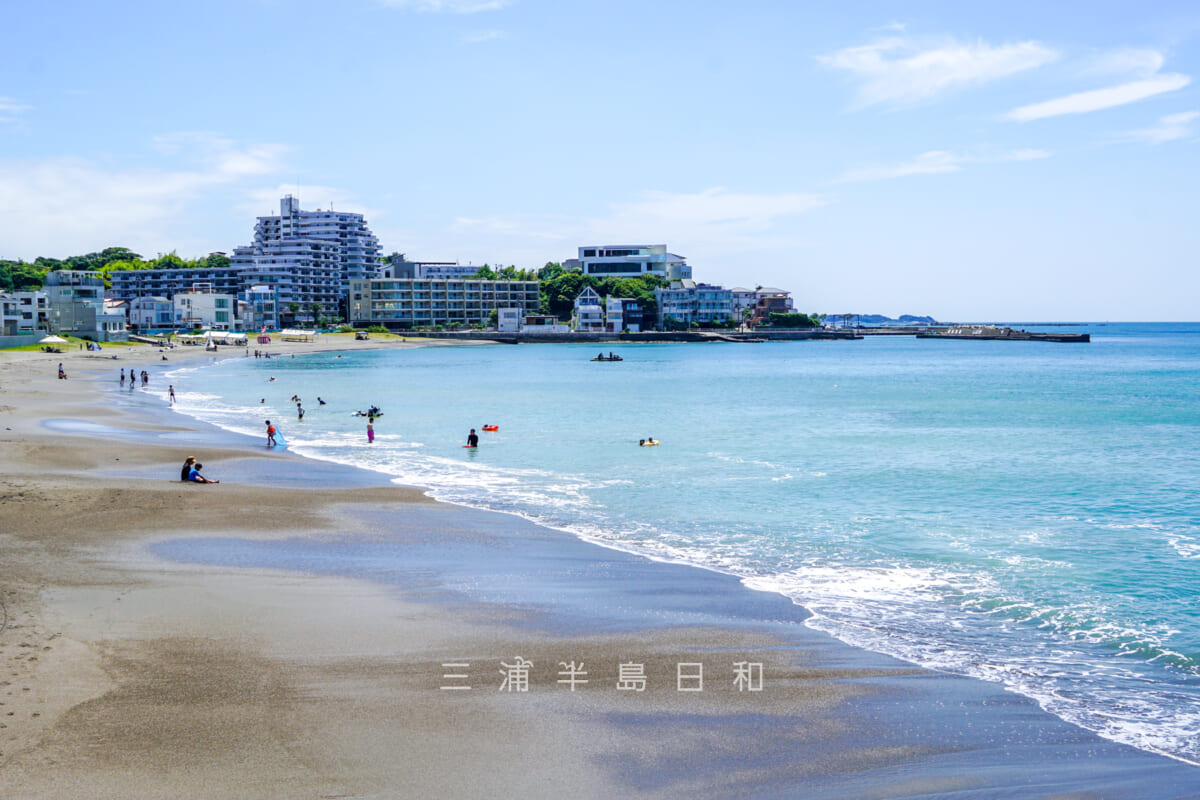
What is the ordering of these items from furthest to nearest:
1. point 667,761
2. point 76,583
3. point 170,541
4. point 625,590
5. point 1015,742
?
point 170,541
point 625,590
point 76,583
point 1015,742
point 667,761

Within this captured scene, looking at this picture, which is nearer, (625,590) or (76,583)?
(76,583)

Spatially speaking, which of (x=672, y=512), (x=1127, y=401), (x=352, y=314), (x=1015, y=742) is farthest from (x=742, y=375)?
(x=352, y=314)

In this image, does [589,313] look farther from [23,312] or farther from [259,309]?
[23,312]

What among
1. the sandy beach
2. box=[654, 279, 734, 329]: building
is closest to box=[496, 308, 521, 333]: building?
box=[654, 279, 734, 329]: building

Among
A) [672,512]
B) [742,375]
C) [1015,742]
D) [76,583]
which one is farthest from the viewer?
[742,375]

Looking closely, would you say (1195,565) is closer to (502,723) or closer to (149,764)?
(502,723)

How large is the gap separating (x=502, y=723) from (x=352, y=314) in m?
193

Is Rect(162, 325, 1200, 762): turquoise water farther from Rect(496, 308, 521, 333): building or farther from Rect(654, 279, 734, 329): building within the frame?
Rect(654, 279, 734, 329): building

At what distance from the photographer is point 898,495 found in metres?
27.8

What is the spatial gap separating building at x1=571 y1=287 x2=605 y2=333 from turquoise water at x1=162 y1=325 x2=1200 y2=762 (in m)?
117

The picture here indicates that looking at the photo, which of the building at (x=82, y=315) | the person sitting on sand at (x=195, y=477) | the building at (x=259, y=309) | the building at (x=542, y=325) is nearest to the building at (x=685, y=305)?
the building at (x=542, y=325)

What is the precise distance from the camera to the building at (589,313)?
620ft

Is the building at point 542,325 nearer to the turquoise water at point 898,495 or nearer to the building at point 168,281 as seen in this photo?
the building at point 168,281

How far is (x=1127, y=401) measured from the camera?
62.8 m
